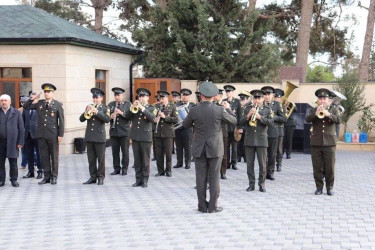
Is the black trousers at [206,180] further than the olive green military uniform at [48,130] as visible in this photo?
No

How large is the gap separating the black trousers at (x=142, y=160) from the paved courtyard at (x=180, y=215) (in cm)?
29

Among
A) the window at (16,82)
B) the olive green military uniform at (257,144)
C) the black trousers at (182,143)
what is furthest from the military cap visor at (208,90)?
the window at (16,82)

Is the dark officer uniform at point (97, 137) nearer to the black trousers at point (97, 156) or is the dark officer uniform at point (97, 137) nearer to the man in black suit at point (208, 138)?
the black trousers at point (97, 156)

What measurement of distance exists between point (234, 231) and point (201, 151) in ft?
5.53

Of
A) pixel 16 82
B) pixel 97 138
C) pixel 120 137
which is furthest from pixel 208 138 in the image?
pixel 16 82

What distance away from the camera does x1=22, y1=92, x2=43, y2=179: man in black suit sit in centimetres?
1312

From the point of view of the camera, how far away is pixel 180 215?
9.24 m

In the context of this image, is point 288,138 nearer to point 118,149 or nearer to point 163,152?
point 163,152

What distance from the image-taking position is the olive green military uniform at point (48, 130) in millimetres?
12211

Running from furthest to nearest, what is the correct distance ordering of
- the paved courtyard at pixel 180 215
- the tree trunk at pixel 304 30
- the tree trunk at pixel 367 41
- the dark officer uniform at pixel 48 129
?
the tree trunk at pixel 367 41 < the tree trunk at pixel 304 30 < the dark officer uniform at pixel 48 129 < the paved courtyard at pixel 180 215

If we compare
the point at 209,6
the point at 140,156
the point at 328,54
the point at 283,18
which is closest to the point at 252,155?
the point at 140,156

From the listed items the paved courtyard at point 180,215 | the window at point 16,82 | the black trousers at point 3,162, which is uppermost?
the window at point 16,82

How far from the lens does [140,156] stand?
39.9 feet

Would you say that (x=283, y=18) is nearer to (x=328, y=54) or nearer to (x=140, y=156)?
(x=328, y=54)
